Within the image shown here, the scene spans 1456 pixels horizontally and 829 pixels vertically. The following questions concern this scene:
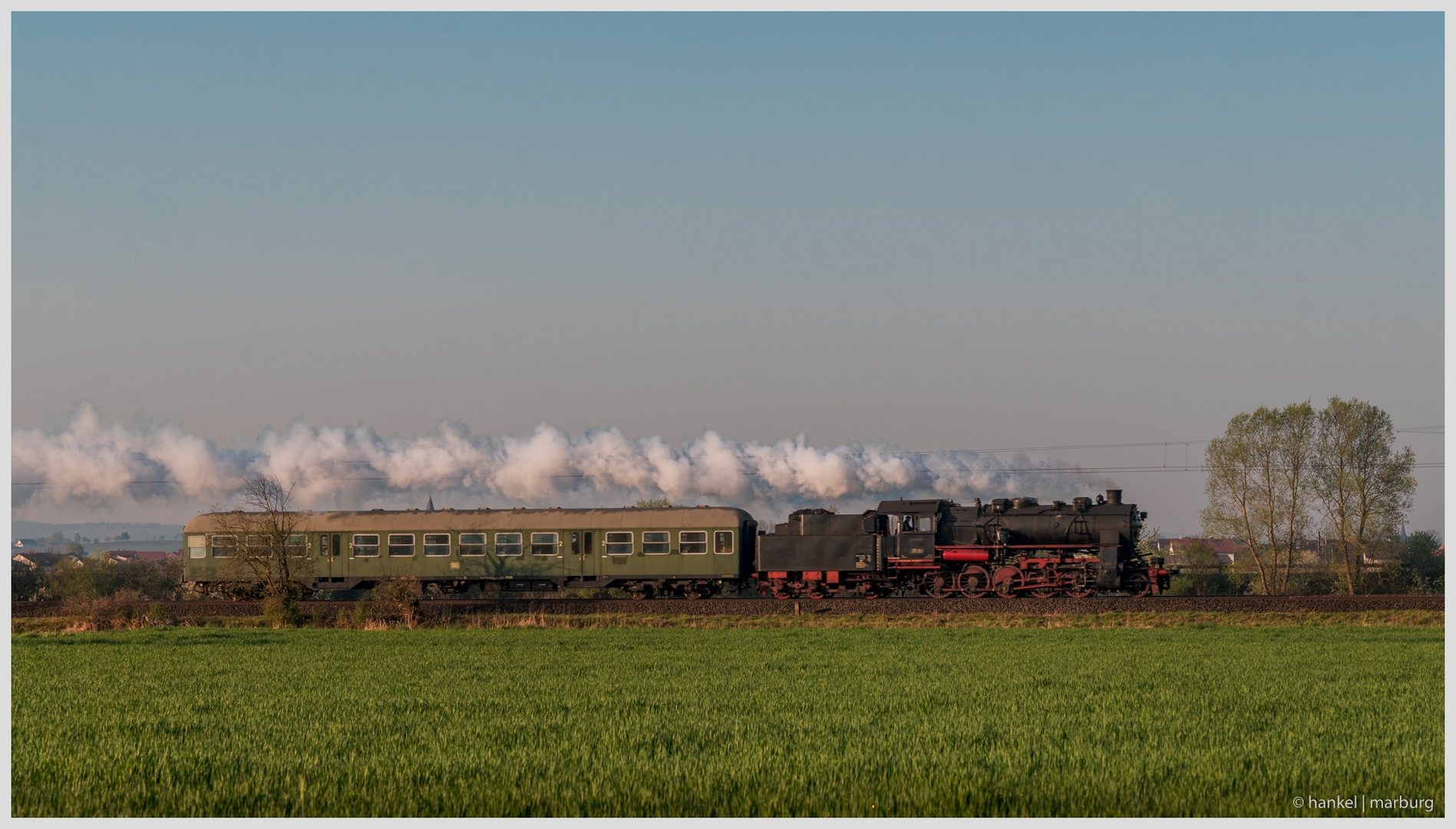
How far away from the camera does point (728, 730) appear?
13.6 meters

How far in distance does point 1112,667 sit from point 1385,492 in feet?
118

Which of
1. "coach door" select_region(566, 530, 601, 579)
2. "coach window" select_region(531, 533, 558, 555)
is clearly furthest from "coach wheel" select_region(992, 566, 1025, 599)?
"coach window" select_region(531, 533, 558, 555)

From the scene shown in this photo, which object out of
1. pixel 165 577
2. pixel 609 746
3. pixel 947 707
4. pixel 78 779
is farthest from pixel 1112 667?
pixel 165 577

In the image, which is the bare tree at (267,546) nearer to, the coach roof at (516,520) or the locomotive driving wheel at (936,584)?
the coach roof at (516,520)

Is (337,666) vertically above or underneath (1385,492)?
underneath

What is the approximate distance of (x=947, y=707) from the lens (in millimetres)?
15742

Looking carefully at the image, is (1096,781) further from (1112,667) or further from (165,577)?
(165,577)

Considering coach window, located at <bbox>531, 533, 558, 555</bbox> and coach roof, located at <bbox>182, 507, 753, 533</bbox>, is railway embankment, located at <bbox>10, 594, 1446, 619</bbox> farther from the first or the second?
coach roof, located at <bbox>182, 507, 753, 533</bbox>

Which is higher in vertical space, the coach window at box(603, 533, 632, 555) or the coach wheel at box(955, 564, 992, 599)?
the coach window at box(603, 533, 632, 555)

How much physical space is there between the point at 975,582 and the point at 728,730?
1072 inches

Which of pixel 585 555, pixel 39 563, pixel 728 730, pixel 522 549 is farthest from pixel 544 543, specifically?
pixel 39 563

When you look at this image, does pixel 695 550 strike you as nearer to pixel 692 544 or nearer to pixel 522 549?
pixel 692 544

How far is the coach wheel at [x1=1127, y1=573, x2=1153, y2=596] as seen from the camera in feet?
129

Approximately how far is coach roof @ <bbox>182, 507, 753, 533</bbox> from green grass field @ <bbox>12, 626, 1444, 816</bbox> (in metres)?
13.7
